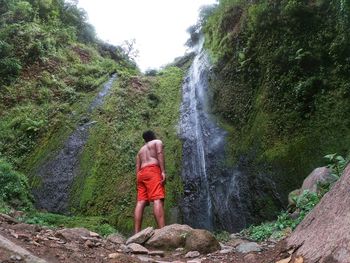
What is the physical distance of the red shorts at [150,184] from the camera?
6523mm

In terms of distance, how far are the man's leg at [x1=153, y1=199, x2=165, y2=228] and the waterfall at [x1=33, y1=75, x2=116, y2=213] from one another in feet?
9.45

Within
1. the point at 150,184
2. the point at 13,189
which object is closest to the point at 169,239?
the point at 150,184

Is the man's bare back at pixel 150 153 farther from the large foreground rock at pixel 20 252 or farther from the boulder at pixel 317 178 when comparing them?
the large foreground rock at pixel 20 252

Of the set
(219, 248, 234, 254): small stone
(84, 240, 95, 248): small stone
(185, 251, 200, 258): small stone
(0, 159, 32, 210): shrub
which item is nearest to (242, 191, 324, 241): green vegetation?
(219, 248, 234, 254): small stone

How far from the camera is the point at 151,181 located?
6.59 meters

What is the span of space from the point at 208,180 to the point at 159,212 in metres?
2.42

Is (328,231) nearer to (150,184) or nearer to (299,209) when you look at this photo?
(299,209)

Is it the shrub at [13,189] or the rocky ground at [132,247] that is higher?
the shrub at [13,189]

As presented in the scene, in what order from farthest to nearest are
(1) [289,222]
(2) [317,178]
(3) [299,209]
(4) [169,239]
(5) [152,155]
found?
(5) [152,155]
(2) [317,178]
(1) [289,222]
(3) [299,209]
(4) [169,239]

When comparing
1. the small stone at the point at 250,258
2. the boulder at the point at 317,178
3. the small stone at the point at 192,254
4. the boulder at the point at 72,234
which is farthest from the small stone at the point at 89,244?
the boulder at the point at 317,178

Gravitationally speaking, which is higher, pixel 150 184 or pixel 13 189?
pixel 13 189

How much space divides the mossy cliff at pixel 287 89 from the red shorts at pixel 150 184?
6.81 feet

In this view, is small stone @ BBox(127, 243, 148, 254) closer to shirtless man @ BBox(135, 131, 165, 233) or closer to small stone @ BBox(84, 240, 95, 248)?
small stone @ BBox(84, 240, 95, 248)

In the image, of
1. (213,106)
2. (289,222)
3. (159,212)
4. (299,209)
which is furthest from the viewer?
(213,106)
